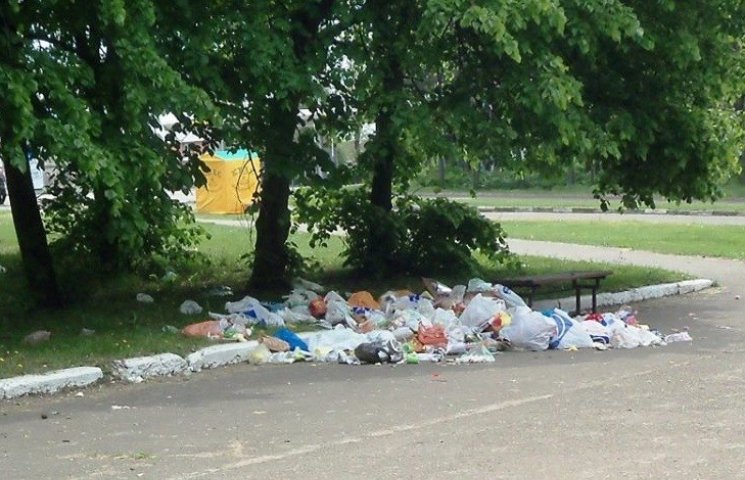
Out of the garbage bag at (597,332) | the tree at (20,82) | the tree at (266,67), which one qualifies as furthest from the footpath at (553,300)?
the garbage bag at (597,332)

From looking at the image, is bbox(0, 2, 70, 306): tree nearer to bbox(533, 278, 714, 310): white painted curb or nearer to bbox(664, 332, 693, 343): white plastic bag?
bbox(664, 332, 693, 343): white plastic bag

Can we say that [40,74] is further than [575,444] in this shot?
Yes

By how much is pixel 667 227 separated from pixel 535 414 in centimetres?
1950

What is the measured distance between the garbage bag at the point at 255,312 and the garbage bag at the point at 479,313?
1.86 m

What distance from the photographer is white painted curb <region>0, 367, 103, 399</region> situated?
9.54 m

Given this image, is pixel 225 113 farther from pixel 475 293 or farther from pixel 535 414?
pixel 535 414

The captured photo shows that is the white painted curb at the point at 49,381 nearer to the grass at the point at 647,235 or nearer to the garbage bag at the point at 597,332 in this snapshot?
the garbage bag at the point at 597,332

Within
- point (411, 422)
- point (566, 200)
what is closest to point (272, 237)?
point (411, 422)

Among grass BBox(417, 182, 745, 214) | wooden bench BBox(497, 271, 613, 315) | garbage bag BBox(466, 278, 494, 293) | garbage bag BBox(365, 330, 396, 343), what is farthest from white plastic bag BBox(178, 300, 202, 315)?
grass BBox(417, 182, 745, 214)

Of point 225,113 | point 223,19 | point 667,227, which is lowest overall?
point 667,227

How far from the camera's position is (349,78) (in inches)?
508

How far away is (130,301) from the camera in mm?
14312

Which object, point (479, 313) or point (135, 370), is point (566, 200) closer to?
point (479, 313)

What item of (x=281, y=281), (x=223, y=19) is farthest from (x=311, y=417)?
(x=281, y=281)
